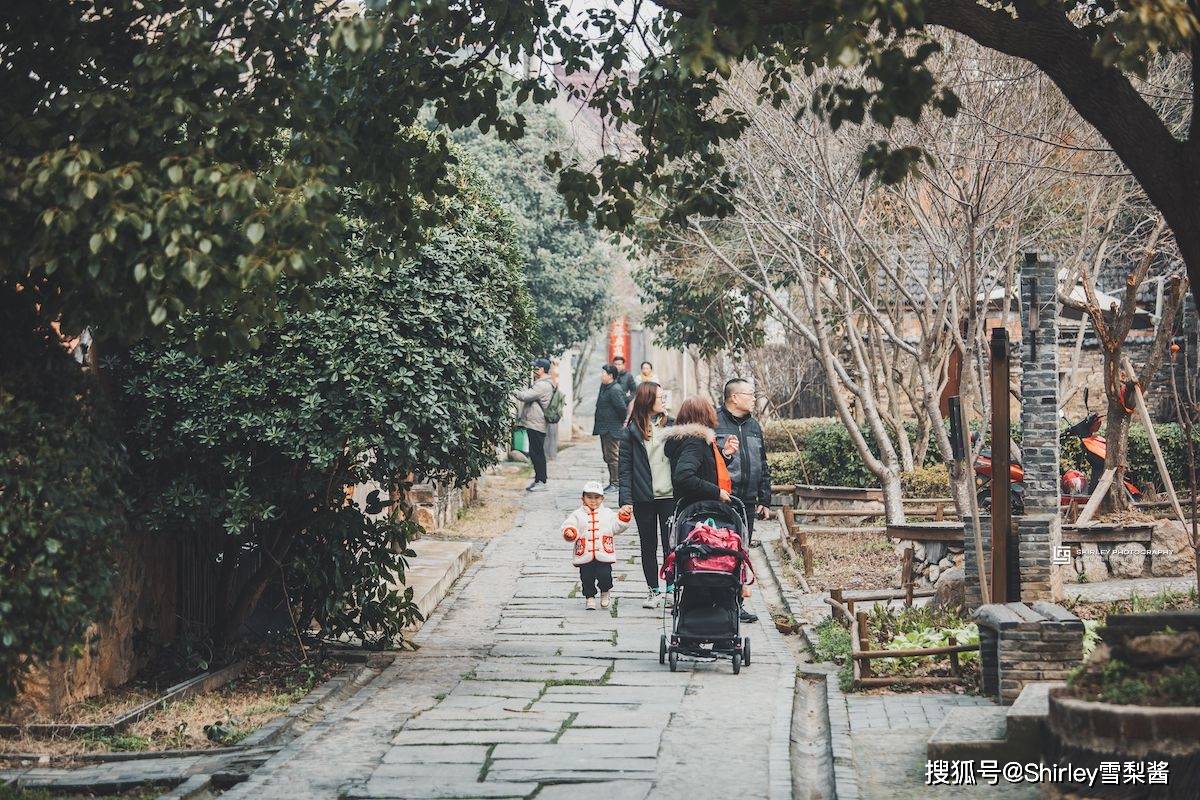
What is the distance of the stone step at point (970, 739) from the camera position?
6641 millimetres

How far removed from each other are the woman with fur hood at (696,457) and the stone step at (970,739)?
344cm

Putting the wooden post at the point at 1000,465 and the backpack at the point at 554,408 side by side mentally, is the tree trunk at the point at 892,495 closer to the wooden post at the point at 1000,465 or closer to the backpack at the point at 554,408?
the wooden post at the point at 1000,465

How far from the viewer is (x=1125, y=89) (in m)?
6.31

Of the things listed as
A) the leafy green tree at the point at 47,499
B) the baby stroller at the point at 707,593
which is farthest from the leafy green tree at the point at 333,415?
the leafy green tree at the point at 47,499

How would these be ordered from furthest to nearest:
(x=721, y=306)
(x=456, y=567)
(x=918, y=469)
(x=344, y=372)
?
1. (x=721, y=306)
2. (x=918, y=469)
3. (x=456, y=567)
4. (x=344, y=372)

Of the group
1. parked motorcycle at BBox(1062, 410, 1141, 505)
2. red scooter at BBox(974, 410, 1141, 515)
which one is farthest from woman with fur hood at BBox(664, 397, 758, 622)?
parked motorcycle at BBox(1062, 410, 1141, 505)

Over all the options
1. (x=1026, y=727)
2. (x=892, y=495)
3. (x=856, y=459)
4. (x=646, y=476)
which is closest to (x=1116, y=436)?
(x=892, y=495)

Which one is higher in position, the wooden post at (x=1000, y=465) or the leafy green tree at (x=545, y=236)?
the leafy green tree at (x=545, y=236)

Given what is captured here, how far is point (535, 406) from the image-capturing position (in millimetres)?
20266

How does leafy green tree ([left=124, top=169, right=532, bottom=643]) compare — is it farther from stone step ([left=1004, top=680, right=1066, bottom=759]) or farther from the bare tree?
stone step ([left=1004, top=680, right=1066, bottom=759])

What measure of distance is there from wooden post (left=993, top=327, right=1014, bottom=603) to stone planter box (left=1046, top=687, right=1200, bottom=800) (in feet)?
12.2

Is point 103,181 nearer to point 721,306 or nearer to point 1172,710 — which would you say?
point 1172,710

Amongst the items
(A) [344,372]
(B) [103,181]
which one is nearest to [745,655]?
(A) [344,372]

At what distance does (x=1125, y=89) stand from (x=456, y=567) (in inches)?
363
